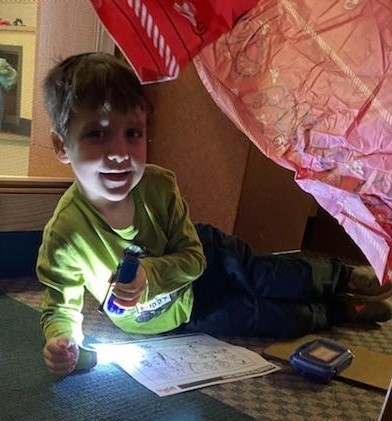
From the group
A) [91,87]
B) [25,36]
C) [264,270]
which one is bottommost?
[264,270]

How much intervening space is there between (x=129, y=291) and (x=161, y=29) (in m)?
0.30

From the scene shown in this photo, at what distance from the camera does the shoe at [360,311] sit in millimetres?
974

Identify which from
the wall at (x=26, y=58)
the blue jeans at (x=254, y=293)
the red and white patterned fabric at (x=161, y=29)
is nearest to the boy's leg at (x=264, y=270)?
the blue jeans at (x=254, y=293)

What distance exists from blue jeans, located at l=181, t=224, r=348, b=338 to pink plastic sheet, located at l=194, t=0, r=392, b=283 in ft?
0.93

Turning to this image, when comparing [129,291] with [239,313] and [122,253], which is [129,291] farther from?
[239,313]

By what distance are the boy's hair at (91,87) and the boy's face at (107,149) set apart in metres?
0.01

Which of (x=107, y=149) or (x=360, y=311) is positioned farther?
(x=360, y=311)

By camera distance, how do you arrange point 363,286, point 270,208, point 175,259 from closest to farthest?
1. point 175,259
2. point 363,286
3. point 270,208

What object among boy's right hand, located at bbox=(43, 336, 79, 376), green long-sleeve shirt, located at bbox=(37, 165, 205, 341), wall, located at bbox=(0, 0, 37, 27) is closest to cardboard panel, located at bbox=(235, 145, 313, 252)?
green long-sleeve shirt, located at bbox=(37, 165, 205, 341)

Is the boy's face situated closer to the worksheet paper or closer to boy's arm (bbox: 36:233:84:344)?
Answer: boy's arm (bbox: 36:233:84:344)

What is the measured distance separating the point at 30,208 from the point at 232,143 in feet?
1.32

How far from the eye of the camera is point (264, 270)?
2.95 ft

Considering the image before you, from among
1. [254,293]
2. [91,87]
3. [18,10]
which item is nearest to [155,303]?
[254,293]

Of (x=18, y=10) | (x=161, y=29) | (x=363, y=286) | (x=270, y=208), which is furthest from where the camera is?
(x=18, y=10)
